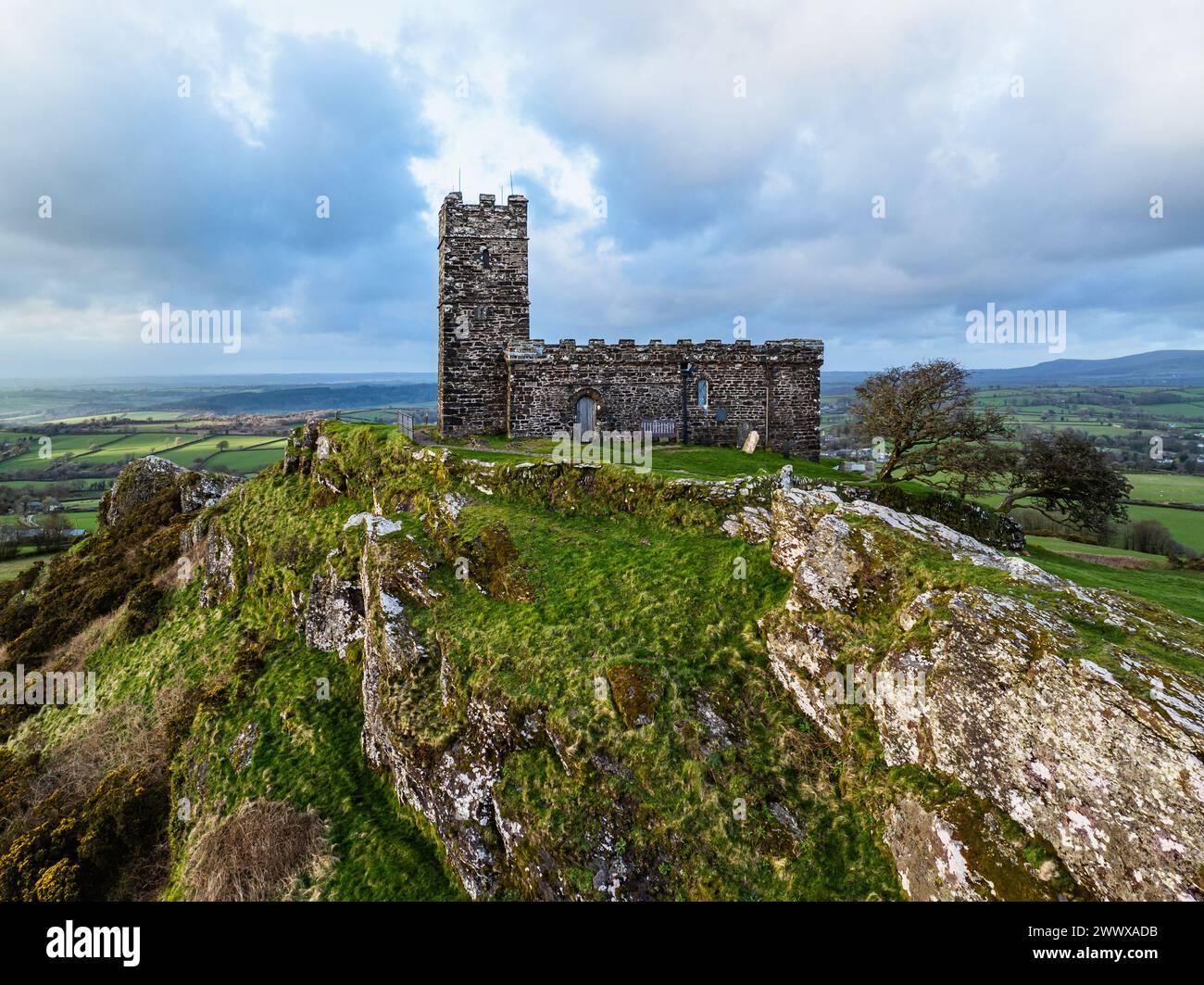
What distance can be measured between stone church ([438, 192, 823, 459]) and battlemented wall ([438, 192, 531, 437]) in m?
0.05

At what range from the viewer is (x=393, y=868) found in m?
12.7

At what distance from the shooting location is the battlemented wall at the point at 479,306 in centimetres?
2948

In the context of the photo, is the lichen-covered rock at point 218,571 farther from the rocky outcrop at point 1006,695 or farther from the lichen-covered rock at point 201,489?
the rocky outcrop at point 1006,695

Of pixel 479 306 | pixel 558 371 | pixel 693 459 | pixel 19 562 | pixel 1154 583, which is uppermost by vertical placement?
pixel 479 306

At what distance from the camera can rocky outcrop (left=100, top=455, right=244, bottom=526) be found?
32.4 meters

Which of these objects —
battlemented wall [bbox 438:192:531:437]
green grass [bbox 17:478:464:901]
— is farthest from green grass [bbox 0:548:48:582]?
battlemented wall [bbox 438:192:531:437]

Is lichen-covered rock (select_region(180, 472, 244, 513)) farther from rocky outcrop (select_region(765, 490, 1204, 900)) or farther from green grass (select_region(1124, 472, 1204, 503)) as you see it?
green grass (select_region(1124, 472, 1204, 503))

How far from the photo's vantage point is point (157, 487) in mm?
34188

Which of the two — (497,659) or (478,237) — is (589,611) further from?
(478,237)

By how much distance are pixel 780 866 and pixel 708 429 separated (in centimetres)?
2372

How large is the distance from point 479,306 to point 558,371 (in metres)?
5.69

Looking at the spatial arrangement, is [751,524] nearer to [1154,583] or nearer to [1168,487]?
[1154,583]

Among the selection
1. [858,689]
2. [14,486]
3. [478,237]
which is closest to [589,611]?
[858,689]

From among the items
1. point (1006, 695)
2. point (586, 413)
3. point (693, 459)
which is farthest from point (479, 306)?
point (1006, 695)
